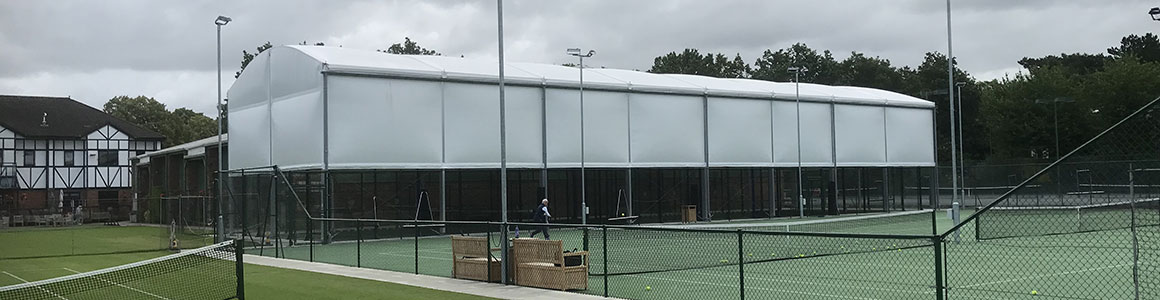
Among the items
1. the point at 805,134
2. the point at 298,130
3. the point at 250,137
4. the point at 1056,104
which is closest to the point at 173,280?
the point at 298,130

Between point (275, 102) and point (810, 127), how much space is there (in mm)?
27315

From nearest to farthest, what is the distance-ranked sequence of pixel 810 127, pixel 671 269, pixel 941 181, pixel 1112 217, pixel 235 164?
1. pixel 671 269
2. pixel 1112 217
3. pixel 235 164
4. pixel 810 127
5. pixel 941 181

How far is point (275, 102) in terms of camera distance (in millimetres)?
41719

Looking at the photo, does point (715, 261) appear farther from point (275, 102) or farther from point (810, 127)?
point (810, 127)

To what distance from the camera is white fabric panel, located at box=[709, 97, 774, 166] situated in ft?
165

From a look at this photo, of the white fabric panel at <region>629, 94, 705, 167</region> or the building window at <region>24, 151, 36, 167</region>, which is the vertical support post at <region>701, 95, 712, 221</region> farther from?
the building window at <region>24, 151, 36, 167</region>

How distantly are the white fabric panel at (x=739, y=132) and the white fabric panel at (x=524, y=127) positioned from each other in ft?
33.4

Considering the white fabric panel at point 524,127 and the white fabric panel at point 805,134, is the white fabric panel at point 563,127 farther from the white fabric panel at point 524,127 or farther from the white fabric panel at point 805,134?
the white fabric panel at point 805,134

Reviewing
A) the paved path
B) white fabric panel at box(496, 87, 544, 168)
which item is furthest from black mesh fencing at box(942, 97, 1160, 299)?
white fabric panel at box(496, 87, 544, 168)

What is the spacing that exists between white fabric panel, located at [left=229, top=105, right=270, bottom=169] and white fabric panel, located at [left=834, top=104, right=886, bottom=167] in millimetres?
29507

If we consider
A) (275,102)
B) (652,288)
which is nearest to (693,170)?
(275,102)

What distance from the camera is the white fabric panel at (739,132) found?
165ft

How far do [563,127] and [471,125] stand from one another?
463cm

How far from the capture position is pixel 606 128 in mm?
46125
